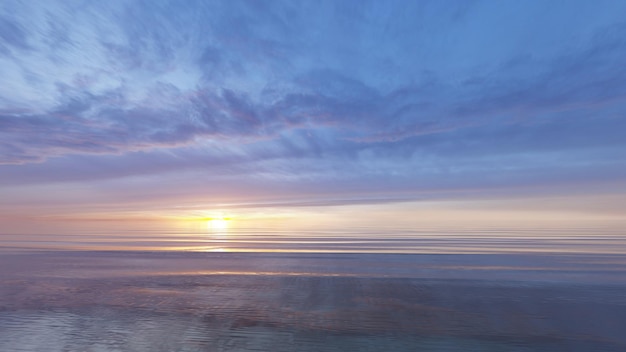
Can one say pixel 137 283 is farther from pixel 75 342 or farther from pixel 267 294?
pixel 75 342

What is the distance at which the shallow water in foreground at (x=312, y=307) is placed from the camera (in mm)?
8508

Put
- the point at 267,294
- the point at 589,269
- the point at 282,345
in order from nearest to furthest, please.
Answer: the point at 282,345, the point at 267,294, the point at 589,269

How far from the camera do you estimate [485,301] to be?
1218cm

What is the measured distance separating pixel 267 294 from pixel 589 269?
51.7ft

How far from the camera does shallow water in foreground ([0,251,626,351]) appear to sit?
8.51m

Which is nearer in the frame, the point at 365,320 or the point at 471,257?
the point at 365,320

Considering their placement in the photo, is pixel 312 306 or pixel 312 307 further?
pixel 312 306

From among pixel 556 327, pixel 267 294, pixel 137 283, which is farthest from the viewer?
pixel 137 283

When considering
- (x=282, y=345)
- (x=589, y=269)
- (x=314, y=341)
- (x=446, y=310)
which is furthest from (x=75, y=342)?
(x=589, y=269)

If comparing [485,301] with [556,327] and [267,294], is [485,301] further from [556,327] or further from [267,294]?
[267,294]

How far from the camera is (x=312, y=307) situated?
1142cm

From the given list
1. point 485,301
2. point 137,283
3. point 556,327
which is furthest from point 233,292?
point 556,327

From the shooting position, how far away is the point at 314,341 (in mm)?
8461

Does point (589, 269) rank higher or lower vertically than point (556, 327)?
higher
